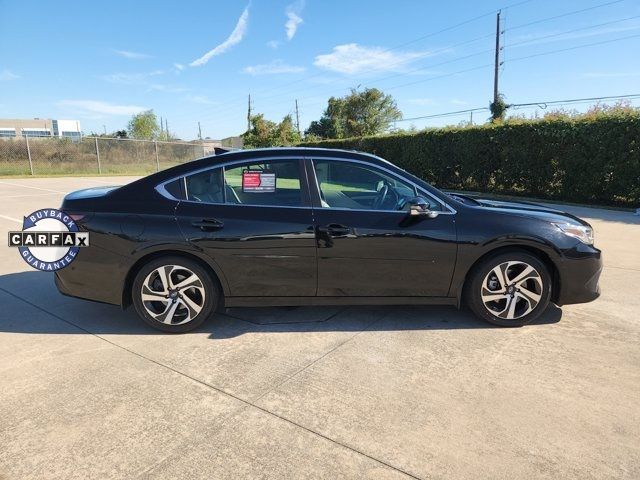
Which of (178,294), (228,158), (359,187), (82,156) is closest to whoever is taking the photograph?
(178,294)

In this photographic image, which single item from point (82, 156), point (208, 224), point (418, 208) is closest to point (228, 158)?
point (208, 224)

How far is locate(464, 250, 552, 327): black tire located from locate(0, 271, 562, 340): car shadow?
0.53ft

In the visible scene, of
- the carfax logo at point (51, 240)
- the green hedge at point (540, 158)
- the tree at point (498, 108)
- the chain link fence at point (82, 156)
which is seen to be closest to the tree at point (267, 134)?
the chain link fence at point (82, 156)

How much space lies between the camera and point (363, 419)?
2.59 metres

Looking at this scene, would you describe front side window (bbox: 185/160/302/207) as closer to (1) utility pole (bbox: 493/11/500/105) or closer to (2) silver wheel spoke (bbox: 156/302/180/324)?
(2) silver wheel spoke (bbox: 156/302/180/324)

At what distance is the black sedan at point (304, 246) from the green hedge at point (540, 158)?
9.48 meters

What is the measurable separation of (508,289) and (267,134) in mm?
34329

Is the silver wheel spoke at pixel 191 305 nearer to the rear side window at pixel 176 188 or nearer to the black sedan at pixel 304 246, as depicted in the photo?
the black sedan at pixel 304 246

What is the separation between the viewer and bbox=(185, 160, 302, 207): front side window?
376 centimetres

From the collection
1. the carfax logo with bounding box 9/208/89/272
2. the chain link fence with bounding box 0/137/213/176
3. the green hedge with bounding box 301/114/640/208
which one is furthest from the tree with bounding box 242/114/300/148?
the carfax logo with bounding box 9/208/89/272

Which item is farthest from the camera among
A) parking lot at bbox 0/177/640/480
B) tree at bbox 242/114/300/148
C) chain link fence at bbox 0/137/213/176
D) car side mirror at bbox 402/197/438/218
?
tree at bbox 242/114/300/148

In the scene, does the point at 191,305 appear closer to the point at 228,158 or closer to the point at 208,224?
the point at 208,224

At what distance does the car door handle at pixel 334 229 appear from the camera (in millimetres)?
3637

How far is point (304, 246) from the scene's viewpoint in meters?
3.65
